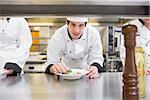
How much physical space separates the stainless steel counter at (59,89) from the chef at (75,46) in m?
0.54

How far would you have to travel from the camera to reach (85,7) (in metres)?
0.70

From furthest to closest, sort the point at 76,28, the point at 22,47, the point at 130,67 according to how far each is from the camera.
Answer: the point at 22,47
the point at 76,28
the point at 130,67

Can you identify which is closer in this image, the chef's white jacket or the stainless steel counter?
the stainless steel counter

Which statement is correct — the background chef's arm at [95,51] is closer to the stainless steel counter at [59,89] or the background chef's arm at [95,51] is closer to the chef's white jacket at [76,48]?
the chef's white jacket at [76,48]

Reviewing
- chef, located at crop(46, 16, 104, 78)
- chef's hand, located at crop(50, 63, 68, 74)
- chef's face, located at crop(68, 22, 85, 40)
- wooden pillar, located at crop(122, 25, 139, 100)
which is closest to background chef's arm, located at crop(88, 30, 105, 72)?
chef, located at crop(46, 16, 104, 78)

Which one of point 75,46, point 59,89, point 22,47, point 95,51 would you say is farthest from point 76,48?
point 59,89

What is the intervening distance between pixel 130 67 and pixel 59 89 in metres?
0.44

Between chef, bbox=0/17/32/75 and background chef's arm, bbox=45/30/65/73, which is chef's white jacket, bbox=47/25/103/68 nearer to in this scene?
background chef's arm, bbox=45/30/65/73

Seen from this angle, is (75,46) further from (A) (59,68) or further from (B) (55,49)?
(A) (59,68)

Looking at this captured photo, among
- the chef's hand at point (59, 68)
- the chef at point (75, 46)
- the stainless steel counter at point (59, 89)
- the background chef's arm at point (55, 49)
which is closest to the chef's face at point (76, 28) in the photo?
the chef at point (75, 46)

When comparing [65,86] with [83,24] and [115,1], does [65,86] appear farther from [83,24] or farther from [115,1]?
[83,24]

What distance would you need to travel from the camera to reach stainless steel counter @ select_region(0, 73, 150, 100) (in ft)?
3.27

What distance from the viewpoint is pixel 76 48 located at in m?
2.03

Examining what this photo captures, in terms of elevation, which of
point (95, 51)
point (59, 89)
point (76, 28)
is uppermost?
point (76, 28)
